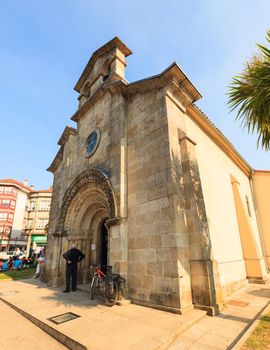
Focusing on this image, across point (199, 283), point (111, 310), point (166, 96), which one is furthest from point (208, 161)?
point (111, 310)

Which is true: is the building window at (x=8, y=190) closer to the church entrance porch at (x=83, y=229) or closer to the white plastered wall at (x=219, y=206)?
the church entrance porch at (x=83, y=229)

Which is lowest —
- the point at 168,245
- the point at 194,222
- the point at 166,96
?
the point at 168,245

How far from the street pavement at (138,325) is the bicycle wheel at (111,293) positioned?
0.18 m

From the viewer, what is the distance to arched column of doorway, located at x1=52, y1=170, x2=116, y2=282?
361 inches

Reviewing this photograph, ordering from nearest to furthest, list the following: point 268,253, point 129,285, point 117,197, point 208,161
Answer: point 129,285 < point 117,197 < point 208,161 < point 268,253

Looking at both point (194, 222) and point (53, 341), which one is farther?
point (194, 222)

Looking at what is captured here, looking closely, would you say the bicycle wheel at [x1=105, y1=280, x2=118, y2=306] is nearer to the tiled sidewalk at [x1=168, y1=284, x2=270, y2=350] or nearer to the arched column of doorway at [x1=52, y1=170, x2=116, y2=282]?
the tiled sidewalk at [x1=168, y1=284, x2=270, y2=350]

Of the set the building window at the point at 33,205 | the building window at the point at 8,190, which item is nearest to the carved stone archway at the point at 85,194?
the building window at the point at 8,190

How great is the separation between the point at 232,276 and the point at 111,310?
509 cm

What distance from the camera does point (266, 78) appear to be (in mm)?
4191

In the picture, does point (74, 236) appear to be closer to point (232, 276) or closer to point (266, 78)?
point (232, 276)

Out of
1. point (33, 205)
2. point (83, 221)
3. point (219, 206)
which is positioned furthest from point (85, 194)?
point (33, 205)

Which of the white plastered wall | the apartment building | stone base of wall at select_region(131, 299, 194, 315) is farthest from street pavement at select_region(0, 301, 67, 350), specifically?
the apartment building

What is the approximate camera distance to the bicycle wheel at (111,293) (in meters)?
5.68
